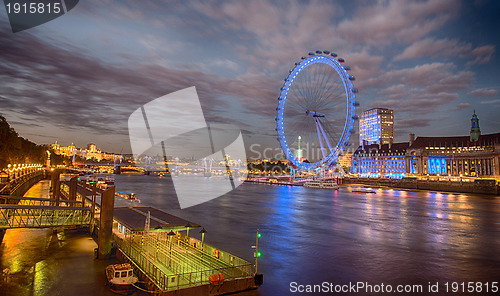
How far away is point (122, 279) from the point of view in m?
15.6

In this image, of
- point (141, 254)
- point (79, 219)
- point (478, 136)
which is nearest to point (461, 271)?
point (141, 254)

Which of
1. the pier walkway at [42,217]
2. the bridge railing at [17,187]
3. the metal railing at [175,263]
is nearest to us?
the metal railing at [175,263]

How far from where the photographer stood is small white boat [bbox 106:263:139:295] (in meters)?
15.4

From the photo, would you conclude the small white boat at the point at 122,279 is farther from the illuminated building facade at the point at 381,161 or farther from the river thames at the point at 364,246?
the illuminated building facade at the point at 381,161

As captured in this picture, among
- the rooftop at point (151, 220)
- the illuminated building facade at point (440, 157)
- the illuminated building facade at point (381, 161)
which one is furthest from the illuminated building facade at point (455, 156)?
the rooftop at point (151, 220)

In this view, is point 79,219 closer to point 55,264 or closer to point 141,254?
point 55,264

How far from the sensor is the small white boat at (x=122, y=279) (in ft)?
50.5

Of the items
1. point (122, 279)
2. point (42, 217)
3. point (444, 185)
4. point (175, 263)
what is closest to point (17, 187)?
point (42, 217)

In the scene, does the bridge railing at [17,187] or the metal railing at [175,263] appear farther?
the bridge railing at [17,187]

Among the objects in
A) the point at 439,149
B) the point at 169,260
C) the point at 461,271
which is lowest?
the point at 461,271

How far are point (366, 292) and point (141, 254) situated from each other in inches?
444

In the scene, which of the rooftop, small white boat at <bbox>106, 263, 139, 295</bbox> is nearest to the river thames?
the rooftop

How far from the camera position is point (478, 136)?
133 meters

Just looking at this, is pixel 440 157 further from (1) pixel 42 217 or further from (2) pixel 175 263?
(2) pixel 175 263
